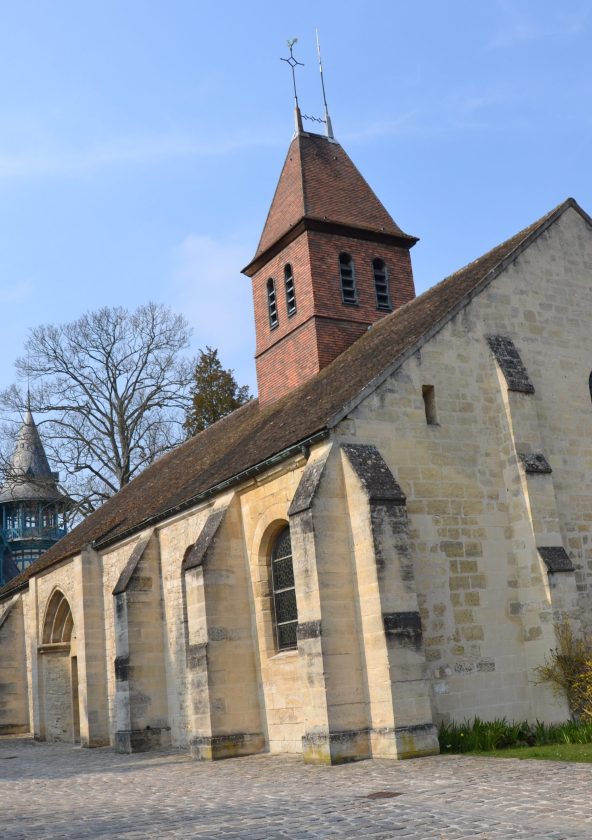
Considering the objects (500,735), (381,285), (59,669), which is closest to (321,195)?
(381,285)

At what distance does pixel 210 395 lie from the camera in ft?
119

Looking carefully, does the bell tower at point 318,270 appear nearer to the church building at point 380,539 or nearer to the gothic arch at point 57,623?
the church building at point 380,539

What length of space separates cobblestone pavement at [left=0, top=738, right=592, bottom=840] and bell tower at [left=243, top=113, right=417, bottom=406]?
1020 cm

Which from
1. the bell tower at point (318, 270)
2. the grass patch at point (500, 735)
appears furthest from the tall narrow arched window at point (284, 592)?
the bell tower at point (318, 270)

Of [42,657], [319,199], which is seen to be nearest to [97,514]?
[42,657]

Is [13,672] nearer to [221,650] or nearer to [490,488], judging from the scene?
[221,650]

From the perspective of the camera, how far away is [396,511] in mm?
12609

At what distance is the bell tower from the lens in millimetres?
20594

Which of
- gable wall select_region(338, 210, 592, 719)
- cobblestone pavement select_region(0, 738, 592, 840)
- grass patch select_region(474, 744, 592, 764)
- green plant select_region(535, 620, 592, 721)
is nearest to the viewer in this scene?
cobblestone pavement select_region(0, 738, 592, 840)

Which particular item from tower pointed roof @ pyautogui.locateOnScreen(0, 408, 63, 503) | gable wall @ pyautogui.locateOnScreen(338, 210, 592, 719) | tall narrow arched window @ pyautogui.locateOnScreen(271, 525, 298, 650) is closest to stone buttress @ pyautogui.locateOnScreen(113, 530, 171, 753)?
Result: tall narrow arched window @ pyautogui.locateOnScreen(271, 525, 298, 650)

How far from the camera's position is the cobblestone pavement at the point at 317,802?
23.8 ft

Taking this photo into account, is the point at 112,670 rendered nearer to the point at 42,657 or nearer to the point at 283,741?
the point at 42,657

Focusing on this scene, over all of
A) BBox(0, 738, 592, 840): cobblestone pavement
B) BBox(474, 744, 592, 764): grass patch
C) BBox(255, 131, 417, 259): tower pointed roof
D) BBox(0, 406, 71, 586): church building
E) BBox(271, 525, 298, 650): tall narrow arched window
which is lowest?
BBox(474, 744, 592, 764): grass patch

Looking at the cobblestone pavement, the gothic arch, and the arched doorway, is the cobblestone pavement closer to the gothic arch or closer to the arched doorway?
the arched doorway
